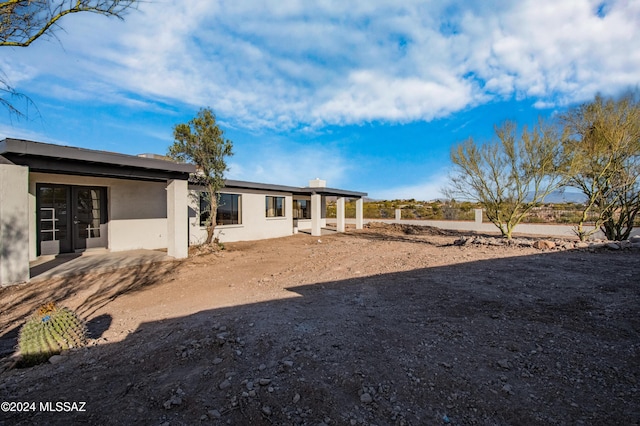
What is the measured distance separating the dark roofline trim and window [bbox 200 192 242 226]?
4185mm

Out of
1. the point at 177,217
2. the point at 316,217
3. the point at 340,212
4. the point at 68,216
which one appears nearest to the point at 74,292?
the point at 177,217

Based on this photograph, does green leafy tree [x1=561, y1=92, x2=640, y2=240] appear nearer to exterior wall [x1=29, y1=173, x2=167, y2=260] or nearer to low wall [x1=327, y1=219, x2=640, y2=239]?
low wall [x1=327, y1=219, x2=640, y2=239]

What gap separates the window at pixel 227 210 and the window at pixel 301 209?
19.6 feet

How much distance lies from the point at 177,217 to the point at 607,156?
15.2 metres

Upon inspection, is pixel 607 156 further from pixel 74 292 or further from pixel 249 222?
pixel 74 292

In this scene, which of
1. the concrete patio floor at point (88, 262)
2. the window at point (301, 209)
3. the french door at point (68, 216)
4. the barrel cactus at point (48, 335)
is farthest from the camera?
the window at point (301, 209)

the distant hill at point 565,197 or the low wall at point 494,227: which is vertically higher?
the distant hill at point 565,197

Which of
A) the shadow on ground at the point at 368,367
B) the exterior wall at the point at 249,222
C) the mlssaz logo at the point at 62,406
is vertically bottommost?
the mlssaz logo at the point at 62,406

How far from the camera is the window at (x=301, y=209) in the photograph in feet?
67.8

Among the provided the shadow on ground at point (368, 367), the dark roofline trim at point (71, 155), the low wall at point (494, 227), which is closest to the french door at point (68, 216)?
the dark roofline trim at point (71, 155)

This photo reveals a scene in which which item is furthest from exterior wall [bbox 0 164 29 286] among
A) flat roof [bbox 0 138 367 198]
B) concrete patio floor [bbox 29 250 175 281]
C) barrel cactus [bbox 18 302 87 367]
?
barrel cactus [bbox 18 302 87 367]

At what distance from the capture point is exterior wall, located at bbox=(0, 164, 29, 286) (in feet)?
20.9

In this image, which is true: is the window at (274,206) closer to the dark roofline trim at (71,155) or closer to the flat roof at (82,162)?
the flat roof at (82,162)

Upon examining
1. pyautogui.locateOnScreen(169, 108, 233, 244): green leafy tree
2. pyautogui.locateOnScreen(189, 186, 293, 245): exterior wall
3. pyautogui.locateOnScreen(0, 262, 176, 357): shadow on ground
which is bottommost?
pyautogui.locateOnScreen(0, 262, 176, 357): shadow on ground
